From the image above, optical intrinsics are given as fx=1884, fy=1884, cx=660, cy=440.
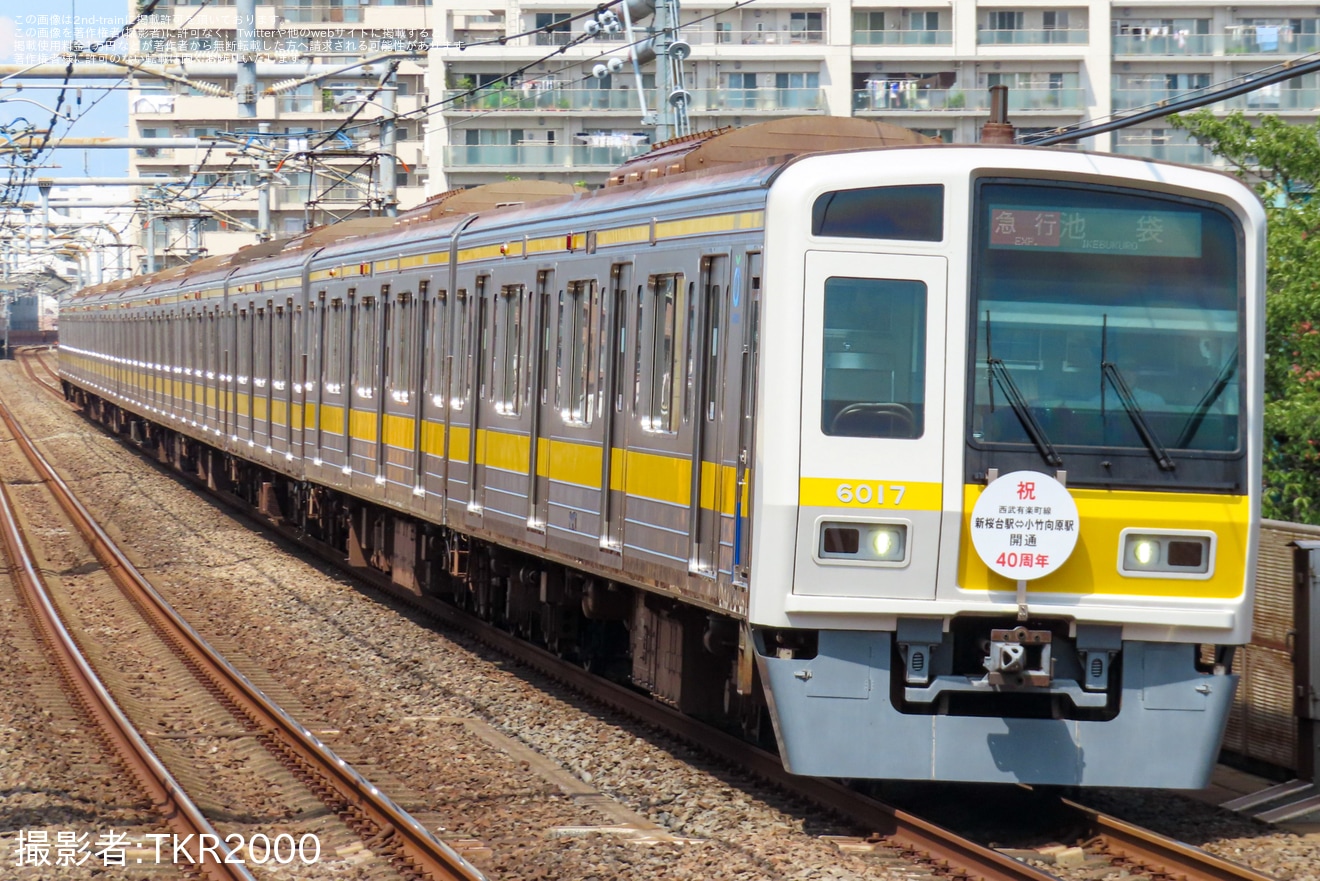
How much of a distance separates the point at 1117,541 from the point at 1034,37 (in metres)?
51.0

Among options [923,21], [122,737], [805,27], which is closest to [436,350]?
[122,737]

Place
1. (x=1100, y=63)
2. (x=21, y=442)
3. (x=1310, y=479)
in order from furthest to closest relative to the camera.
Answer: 1. (x=1100, y=63)
2. (x=21, y=442)
3. (x=1310, y=479)

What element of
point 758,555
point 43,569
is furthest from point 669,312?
point 43,569

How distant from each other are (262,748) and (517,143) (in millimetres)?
49413

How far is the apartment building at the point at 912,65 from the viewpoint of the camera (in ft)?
181

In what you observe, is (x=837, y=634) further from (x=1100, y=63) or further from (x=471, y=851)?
(x=1100, y=63)

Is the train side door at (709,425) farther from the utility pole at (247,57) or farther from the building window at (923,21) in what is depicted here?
the building window at (923,21)

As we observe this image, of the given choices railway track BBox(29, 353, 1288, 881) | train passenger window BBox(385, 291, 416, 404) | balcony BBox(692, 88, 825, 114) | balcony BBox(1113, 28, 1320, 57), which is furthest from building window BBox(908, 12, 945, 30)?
railway track BBox(29, 353, 1288, 881)

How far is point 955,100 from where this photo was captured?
55.5 metres

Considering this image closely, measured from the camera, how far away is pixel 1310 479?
475 inches

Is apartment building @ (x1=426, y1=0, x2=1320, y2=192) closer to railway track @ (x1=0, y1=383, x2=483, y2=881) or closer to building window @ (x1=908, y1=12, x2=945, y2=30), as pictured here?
building window @ (x1=908, y1=12, x2=945, y2=30)

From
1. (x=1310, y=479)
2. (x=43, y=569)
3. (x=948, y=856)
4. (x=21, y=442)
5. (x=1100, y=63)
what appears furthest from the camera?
(x=1100, y=63)

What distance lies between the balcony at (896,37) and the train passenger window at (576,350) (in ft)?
156

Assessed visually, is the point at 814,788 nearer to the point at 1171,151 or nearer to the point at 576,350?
the point at 576,350
